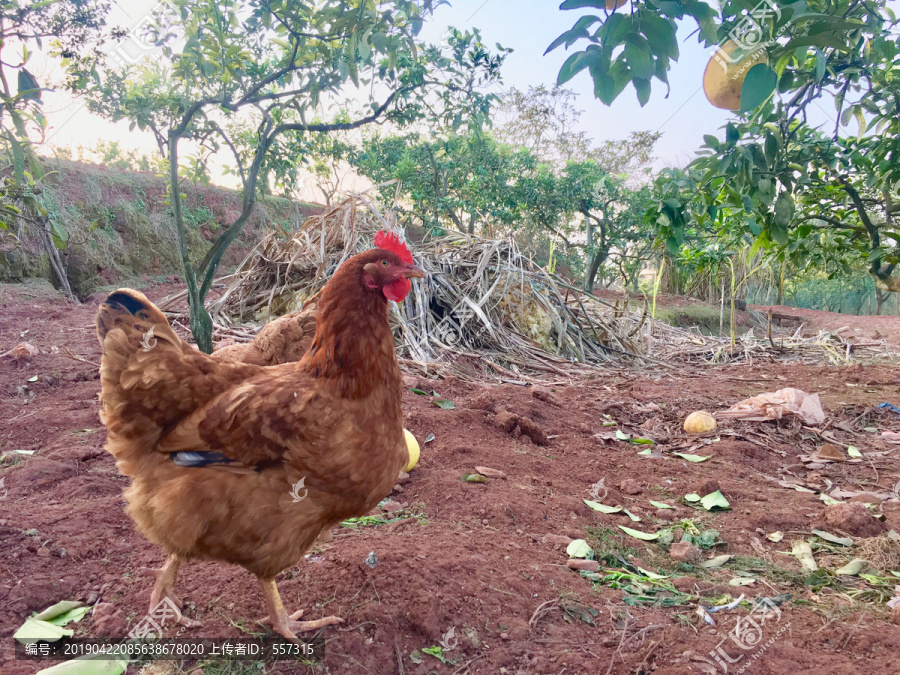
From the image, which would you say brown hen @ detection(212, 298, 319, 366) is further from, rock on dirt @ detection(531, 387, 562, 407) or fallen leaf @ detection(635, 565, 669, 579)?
rock on dirt @ detection(531, 387, 562, 407)

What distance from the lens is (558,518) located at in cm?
270

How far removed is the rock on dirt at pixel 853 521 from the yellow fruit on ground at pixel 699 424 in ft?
5.16

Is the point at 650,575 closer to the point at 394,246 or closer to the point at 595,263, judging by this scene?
the point at 394,246

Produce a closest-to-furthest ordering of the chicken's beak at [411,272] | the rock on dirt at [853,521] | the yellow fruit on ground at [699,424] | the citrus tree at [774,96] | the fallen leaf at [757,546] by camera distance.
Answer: the citrus tree at [774,96], the chicken's beak at [411,272], the fallen leaf at [757,546], the rock on dirt at [853,521], the yellow fruit on ground at [699,424]

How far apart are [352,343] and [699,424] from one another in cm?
356

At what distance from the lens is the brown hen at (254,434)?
1694mm

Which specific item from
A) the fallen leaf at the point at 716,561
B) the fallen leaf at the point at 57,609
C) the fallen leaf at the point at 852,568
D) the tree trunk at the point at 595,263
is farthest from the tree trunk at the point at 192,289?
the tree trunk at the point at 595,263

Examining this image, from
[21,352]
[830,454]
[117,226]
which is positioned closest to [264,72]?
[21,352]

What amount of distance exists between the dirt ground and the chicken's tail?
0.72 m

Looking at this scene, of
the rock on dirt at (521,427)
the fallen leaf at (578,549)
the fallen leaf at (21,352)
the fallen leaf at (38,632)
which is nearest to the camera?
the fallen leaf at (38,632)

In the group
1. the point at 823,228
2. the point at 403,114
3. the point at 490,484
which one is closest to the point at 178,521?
the point at 490,484

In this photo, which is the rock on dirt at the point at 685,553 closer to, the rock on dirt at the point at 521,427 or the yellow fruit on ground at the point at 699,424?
the rock on dirt at the point at 521,427

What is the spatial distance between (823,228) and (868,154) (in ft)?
1.76

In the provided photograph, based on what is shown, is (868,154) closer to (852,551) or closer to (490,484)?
(852,551)
